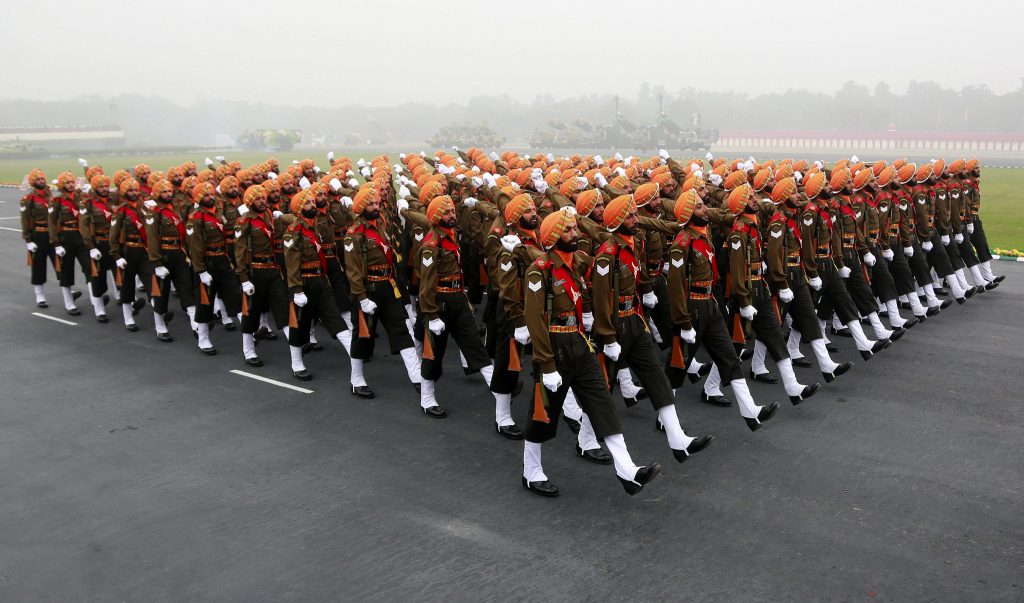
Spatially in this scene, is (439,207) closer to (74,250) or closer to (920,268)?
(920,268)

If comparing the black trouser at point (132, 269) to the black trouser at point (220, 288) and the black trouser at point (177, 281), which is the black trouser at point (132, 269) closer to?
the black trouser at point (177, 281)

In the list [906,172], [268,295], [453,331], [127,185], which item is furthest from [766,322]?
[127,185]

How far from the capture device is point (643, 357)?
7.74m

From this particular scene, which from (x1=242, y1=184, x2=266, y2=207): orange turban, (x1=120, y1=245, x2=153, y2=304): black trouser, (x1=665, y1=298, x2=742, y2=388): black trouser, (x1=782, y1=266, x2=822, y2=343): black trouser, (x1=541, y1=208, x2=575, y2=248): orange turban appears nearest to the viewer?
(x1=541, y1=208, x2=575, y2=248): orange turban

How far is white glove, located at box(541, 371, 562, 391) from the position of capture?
6855 mm

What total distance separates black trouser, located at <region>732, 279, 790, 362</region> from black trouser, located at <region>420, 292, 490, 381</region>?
9.42 ft

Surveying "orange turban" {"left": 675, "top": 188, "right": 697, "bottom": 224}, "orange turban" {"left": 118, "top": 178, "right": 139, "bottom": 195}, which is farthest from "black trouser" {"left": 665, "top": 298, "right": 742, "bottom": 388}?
"orange turban" {"left": 118, "top": 178, "right": 139, "bottom": 195}

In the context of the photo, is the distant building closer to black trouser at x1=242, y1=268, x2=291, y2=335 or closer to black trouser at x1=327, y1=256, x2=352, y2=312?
black trouser at x1=242, y1=268, x2=291, y2=335

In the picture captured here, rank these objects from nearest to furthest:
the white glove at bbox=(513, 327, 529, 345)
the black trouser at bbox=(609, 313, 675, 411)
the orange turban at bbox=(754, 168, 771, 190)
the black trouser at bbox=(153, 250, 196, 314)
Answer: the white glove at bbox=(513, 327, 529, 345), the black trouser at bbox=(609, 313, 675, 411), the orange turban at bbox=(754, 168, 771, 190), the black trouser at bbox=(153, 250, 196, 314)

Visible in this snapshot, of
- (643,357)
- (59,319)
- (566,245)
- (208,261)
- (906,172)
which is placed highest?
(906,172)

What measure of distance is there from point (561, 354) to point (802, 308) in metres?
4.19

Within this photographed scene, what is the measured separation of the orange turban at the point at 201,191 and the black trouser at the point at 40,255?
489 centimetres

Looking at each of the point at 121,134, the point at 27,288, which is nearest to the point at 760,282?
the point at 27,288

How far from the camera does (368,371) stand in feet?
36.8
